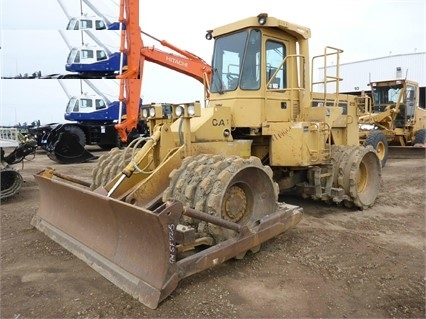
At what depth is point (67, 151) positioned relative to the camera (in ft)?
45.2

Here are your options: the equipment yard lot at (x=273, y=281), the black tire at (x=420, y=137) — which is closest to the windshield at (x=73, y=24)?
the black tire at (x=420, y=137)

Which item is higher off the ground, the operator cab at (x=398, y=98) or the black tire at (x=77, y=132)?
the operator cab at (x=398, y=98)

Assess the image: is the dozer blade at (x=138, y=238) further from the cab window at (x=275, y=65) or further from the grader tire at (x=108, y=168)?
the cab window at (x=275, y=65)

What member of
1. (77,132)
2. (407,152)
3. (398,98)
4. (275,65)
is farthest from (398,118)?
(77,132)

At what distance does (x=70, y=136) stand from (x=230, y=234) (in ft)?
37.6

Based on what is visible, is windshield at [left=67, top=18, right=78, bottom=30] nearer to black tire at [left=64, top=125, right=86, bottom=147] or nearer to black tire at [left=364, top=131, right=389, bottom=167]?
black tire at [left=64, top=125, right=86, bottom=147]

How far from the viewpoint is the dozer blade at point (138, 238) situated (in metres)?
3.25

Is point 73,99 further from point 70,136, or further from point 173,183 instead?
point 173,183

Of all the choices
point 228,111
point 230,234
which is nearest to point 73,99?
point 228,111

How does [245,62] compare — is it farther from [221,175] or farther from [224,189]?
[224,189]

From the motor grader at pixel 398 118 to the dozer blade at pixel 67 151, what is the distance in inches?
385

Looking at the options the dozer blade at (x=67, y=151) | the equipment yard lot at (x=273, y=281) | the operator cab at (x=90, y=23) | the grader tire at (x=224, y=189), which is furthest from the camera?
the operator cab at (x=90, y=23)

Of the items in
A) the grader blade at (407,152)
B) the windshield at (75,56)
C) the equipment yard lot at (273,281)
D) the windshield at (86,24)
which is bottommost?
the equipment yard lot at (273,281)

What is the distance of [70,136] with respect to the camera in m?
13.9
